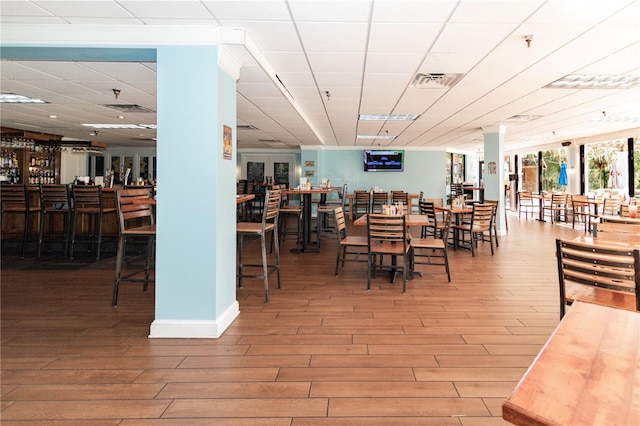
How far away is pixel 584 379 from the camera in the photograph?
0.87 meters

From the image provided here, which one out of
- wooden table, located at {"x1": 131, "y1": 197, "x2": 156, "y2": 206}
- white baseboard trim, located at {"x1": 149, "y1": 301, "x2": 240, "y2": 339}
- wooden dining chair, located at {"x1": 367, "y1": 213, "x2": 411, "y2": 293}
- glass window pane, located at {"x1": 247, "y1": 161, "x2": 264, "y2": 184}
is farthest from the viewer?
glass window pane, located at {"x1": 247, "y1": 161, "x2": 264, "y2": 184}

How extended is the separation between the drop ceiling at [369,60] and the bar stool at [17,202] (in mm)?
1601

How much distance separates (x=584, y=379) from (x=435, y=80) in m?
4.72

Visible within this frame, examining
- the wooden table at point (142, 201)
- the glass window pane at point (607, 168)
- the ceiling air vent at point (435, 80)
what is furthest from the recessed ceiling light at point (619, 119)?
the wooden table at point (142, 201)

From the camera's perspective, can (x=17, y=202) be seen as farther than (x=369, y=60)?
Yes

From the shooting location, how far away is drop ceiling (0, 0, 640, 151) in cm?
304

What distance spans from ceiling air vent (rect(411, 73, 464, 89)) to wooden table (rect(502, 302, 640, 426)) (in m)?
4.18

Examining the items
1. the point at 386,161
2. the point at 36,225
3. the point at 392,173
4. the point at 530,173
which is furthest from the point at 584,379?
the point at 530,173

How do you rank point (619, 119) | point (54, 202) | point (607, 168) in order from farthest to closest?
point (607, 168), point (619, 119), point (54, 202)

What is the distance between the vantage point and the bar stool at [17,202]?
6.36m

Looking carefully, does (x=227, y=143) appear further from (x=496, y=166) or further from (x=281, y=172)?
(x=281, y=172)

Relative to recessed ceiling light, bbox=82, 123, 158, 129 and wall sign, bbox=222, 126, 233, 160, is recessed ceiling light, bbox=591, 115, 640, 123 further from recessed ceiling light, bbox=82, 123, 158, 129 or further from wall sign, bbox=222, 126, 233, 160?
recessed ceiling light, bbox=82, 123, 158, 129

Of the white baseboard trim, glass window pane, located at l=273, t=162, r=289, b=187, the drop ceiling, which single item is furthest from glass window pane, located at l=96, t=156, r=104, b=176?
the white baseboard trim

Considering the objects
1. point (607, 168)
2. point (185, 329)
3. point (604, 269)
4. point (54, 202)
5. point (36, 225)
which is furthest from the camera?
point (607, 168)
